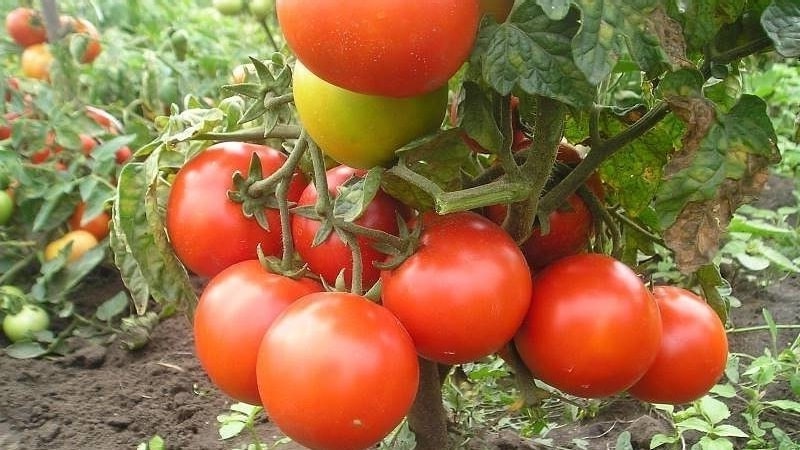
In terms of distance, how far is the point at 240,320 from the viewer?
2.90ft

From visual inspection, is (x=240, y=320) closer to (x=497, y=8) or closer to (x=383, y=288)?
(x=383, y=288)

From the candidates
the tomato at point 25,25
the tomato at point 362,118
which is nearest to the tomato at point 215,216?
the tomato at point 362,118

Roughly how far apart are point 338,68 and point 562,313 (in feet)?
1.18

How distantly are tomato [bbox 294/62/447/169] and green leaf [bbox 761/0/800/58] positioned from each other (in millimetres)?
304

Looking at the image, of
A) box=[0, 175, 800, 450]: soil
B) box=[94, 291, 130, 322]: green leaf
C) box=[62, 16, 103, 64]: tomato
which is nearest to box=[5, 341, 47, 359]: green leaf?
box=[0, 175, 800, 450]: soil

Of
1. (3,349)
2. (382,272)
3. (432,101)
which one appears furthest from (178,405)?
(432,101)

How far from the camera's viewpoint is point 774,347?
67.6 inches

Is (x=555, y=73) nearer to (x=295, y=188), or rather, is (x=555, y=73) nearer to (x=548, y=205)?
(x=548, y=205)

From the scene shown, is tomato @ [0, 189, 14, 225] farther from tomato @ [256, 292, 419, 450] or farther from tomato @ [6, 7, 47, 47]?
tomato @ [256, 292, 419, 450]

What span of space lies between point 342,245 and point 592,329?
0.92 feet

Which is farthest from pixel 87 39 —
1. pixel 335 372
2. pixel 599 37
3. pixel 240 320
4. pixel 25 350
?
pixel 599 37

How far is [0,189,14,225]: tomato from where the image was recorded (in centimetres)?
212

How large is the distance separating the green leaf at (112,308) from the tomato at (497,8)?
1.55 m

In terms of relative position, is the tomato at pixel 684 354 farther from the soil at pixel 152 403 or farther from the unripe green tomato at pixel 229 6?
the unripe green tomato at pixel 229 6
